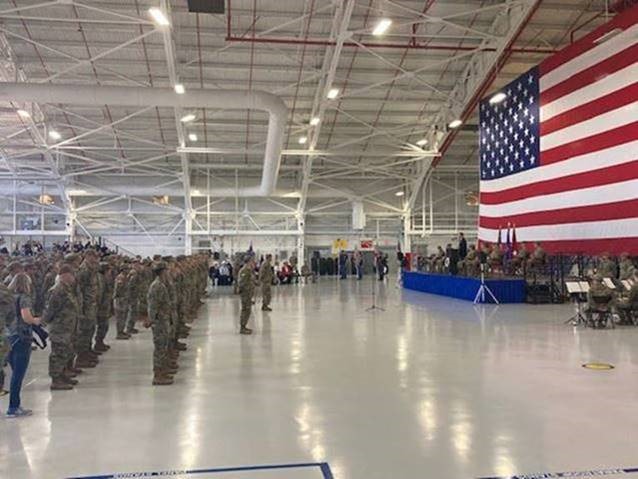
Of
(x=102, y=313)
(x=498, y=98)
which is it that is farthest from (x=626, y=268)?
(x=102, y=313)

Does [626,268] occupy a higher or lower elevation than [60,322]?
higher

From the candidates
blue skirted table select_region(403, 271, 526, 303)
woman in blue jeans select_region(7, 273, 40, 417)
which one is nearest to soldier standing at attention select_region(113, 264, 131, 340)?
woman in blue jeans select_region(7, 273, 40, 417)

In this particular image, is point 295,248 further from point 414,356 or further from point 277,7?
point 414,356

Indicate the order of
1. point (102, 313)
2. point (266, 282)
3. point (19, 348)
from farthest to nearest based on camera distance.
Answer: point (266, 282)
point (102, 313)
point (19, 348)

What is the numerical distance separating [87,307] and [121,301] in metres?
2.47

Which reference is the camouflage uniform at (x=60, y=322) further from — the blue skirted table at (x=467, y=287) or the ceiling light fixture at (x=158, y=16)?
the blue skirted table at (x=467, y=287)

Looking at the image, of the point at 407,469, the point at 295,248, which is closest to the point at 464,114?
the point at 295,248

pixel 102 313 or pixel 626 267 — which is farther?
pixel 626 267

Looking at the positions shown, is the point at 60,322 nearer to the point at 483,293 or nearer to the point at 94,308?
the point at 94,308

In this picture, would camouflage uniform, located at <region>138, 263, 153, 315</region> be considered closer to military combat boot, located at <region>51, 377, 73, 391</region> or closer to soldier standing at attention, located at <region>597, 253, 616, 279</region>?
military combat boot, located at <region>51, 377, 73, 391</region>

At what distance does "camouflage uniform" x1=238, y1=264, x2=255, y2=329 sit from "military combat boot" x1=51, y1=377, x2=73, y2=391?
4195 mm

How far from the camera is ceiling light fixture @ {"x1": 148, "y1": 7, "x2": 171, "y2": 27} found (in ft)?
A: 40.4

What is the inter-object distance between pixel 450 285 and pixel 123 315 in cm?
1090

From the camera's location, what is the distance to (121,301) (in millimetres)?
9867
